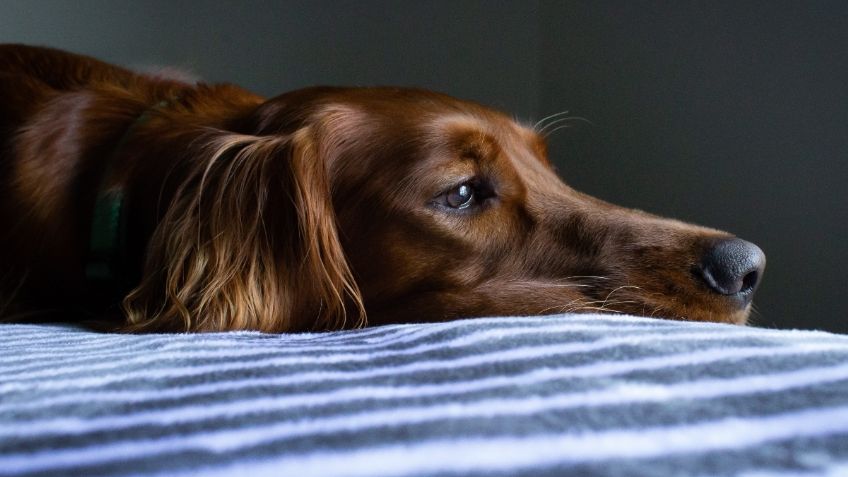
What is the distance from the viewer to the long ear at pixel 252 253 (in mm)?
1214

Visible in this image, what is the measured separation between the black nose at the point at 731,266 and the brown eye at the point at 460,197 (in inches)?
14.8

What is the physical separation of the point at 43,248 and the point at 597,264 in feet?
3.28

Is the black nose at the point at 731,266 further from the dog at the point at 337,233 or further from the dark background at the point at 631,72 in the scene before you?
the dark background at the point at 631,72

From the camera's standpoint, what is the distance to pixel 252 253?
1249 mm

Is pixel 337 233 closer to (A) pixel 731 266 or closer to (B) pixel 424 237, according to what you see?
(B) pixel 424 237

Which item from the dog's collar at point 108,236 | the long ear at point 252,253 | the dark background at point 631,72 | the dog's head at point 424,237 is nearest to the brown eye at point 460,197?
the dog's head at point 424,237

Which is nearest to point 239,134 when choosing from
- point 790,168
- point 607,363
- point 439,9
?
point 607,363

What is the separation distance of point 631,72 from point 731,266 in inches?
Result: 69.4

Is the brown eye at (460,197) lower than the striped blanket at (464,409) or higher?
lower

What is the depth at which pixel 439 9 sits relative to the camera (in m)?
3.36

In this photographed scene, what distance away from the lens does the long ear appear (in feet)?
3.98

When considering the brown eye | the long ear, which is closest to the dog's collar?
the long ear

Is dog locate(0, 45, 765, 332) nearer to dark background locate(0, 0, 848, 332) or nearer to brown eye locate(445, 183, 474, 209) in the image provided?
brown eye locate(445, 183, 474, 209)

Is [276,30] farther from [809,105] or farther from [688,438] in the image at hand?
[688,438]
